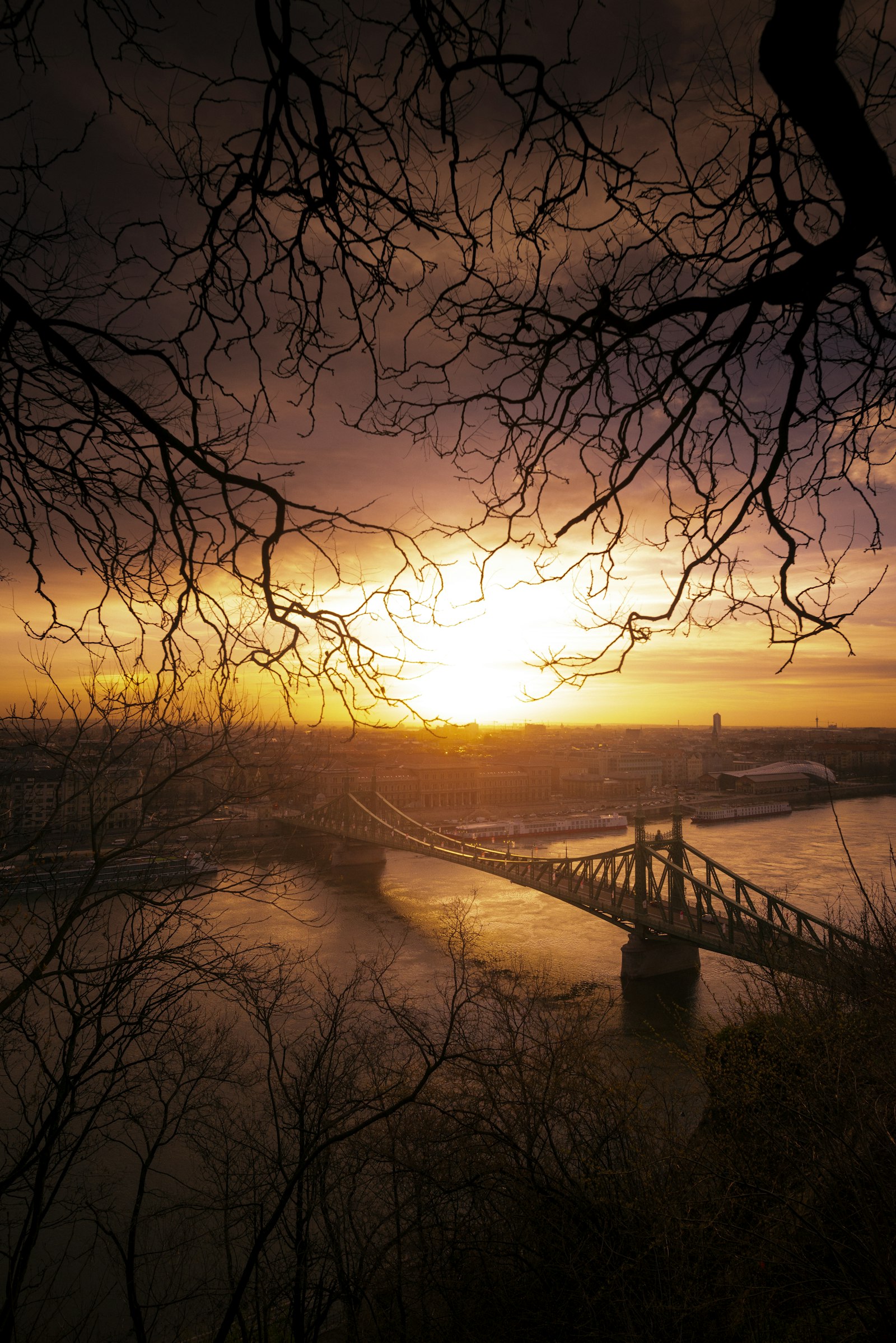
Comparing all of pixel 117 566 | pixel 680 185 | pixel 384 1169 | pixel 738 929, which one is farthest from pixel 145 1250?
pixel 738 929

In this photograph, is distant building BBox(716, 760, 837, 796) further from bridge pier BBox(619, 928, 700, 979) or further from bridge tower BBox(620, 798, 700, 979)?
bridge pier BBox(619, 928, 700, 979)

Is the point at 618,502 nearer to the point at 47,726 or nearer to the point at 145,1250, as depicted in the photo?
the point at 47,726

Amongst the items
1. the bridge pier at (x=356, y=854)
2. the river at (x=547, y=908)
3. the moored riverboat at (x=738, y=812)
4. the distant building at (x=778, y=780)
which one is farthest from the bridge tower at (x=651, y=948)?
the distant building at (x=778, y=780)

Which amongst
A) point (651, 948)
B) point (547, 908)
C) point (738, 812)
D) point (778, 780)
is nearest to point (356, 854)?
point (547, 908)

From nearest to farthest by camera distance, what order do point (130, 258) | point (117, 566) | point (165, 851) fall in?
point (130, 258), point (117, 566), point (165, 851)

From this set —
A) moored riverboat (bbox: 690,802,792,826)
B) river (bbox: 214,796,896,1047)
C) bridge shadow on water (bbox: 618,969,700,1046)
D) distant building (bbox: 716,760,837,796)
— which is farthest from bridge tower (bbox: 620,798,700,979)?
distant building (bbox: 716,760,837,796)

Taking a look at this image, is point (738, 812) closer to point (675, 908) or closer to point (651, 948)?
point (675, 908)

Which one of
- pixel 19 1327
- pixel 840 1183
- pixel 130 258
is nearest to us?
pixel 130 258
